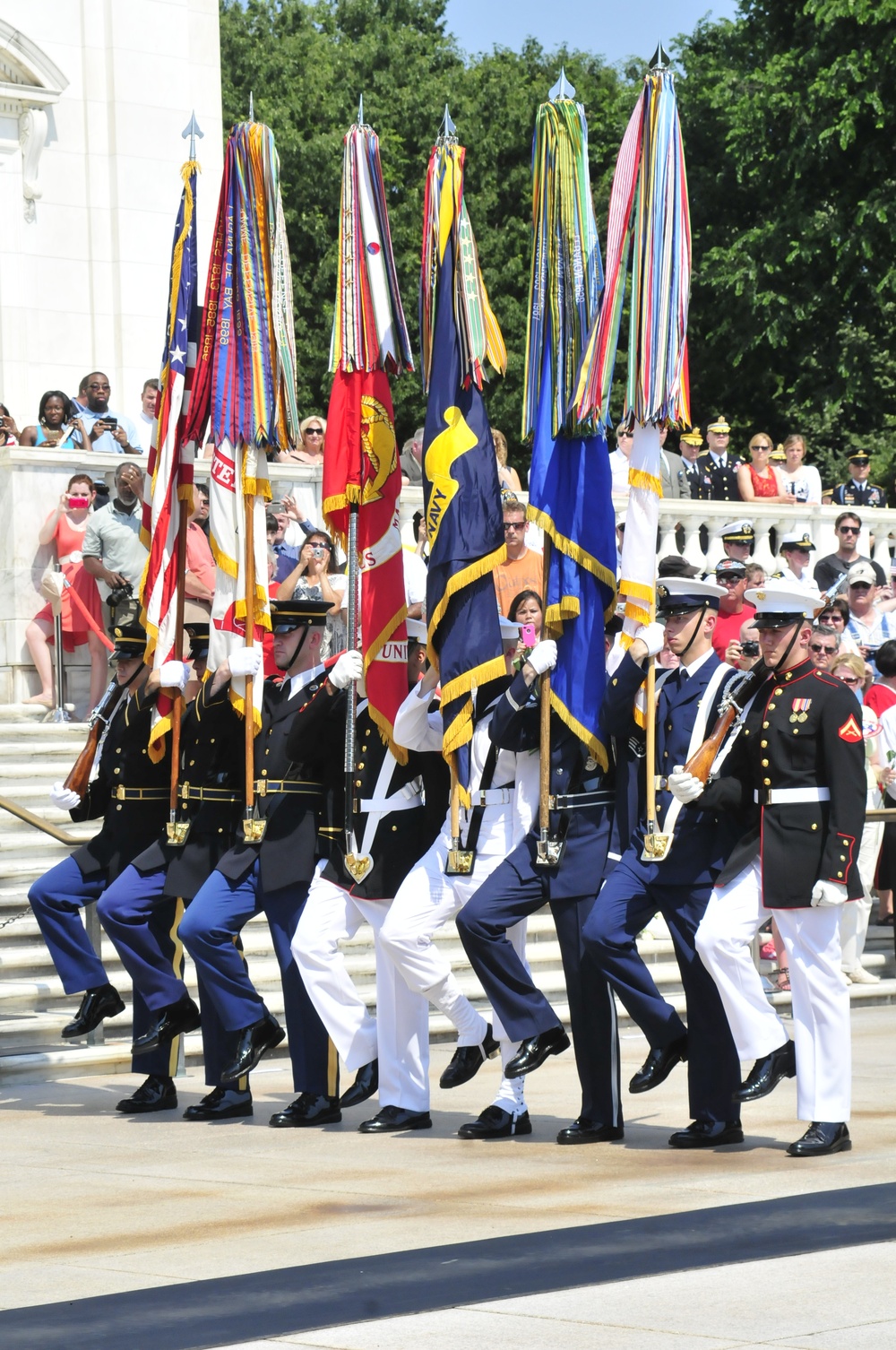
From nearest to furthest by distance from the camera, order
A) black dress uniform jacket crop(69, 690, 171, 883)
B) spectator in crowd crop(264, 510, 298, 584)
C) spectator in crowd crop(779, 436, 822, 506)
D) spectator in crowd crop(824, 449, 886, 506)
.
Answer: black dress uniform jacket crop(69, 690, 171, 883) → spectator in crowd crop(264, 510, 298, 584) → spectator in crowd crop(779, 436, 822, 506) → spectator in crowd crop(824, 449, 886, 506)

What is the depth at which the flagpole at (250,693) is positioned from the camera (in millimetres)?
9477

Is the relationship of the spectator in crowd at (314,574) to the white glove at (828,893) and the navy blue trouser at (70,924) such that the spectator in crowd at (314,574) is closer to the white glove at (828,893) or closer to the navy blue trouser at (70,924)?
the navy blue trouser at (70,924)

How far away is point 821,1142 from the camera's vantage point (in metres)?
8.09

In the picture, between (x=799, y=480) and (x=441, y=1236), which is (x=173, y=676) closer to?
(x=441, y=1236)

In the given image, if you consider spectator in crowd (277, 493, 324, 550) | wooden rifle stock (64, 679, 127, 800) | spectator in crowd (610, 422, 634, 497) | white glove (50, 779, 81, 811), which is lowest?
white glove (50, 779, 81, 811)

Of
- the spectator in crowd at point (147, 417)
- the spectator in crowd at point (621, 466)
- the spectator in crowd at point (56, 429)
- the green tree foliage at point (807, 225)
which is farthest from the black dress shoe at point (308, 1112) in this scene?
the green tree foliage at point (807, 225)

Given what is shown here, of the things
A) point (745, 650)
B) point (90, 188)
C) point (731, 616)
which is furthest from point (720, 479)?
point (745, 650)

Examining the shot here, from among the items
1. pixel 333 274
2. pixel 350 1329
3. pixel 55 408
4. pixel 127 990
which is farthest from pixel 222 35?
pixel 350 1329

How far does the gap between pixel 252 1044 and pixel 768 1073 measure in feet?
7.80

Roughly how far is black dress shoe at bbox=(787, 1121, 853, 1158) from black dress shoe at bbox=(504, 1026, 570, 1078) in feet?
3.38

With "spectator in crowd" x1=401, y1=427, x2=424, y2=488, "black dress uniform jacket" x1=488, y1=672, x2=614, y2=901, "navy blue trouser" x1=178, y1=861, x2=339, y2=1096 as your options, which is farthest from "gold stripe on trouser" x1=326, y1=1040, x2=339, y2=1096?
"spectator in crowd" x1=401, y1=427, x2=424, y2=488

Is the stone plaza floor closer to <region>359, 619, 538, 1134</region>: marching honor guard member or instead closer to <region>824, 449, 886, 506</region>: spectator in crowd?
<region>359, 619, 538, 1134</region>: marching honor guard member

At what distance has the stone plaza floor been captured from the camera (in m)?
5.48

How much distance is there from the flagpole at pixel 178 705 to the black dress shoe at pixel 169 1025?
74 centimetres
